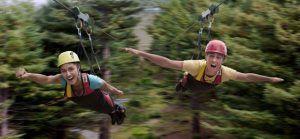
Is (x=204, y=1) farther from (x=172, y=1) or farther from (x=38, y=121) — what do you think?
(x=38, y=121)

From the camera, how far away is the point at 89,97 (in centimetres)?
582

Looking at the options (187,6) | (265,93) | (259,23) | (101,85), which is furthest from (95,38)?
(101,85)

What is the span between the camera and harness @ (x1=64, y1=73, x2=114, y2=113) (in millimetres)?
5605

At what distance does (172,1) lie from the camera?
17.3 meters

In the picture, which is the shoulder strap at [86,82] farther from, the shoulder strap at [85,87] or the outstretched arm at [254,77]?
the outstretched arm at [254,77]

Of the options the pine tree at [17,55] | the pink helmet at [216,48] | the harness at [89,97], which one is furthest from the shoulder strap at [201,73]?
the pine tree at [17,55]

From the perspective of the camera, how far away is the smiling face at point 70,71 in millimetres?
5273

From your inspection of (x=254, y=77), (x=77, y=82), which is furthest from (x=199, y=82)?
(x=77, y=82)

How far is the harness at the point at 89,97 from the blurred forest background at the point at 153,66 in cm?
299

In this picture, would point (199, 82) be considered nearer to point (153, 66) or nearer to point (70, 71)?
point (70, 71)

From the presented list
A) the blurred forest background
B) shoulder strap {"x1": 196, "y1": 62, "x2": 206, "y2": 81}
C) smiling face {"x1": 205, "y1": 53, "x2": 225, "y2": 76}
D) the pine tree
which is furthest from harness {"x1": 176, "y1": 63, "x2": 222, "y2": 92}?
the pine tree

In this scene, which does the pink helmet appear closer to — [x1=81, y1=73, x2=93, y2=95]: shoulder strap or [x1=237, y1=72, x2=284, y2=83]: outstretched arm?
[x1=237, y1=72, x2=284, y2=83]: outstretched arm

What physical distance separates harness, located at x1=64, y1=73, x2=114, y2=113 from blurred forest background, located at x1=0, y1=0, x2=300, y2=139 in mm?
2992

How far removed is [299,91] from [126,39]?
6.17 meters
